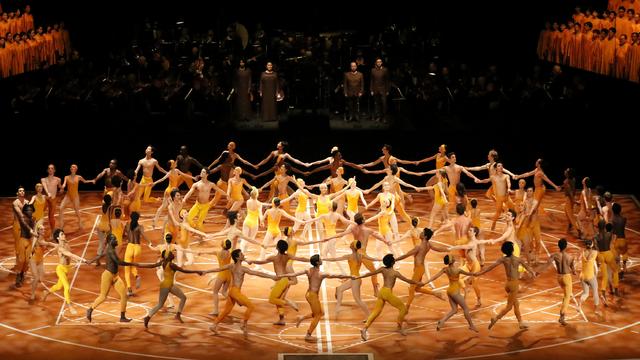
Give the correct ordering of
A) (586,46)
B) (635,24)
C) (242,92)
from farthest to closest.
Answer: (586,46)
(635,24)
(242,92)

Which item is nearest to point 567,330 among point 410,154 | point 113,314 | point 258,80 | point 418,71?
point 113,314

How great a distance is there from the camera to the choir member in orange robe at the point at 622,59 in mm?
29688

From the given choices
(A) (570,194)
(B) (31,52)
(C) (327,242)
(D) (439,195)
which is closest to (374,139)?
(D) (439,195)

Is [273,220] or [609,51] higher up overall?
[609,51]

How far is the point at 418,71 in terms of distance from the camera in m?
29.7

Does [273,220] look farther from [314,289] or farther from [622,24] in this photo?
[622,24]

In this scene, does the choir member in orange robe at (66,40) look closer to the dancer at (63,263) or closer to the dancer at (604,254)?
the dancer at (63,263)

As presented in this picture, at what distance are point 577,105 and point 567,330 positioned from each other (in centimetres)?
1011

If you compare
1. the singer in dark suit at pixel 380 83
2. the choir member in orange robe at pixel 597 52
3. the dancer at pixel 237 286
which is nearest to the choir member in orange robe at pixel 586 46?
the choir member in orange robe at pixel 597 52

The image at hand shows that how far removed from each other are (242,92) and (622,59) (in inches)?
354

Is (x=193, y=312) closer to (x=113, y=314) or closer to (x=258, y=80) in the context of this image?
(x=113, y=314)

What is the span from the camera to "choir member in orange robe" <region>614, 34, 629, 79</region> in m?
29.7

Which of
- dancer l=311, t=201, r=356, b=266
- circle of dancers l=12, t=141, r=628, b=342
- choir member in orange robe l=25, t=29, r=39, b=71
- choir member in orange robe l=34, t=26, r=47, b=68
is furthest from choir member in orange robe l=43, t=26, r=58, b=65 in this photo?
dancer l=311, t=201, r=356, b=266

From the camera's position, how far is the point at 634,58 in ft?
96.5
